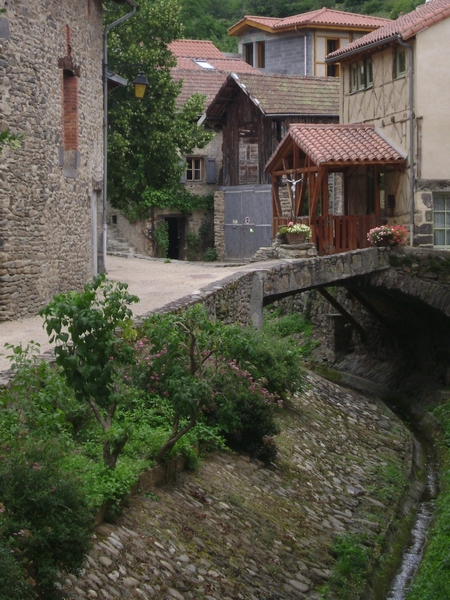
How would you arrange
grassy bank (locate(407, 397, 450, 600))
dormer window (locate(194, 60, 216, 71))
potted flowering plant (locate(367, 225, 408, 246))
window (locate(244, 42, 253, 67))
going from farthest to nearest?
window (locate(244, 42, 253, 67)) < dormer window (locate(194, 60, 216, 71)) < potted flowering plant (locate(367, 225, 408, 246)) < grassy bank (locate(407, 397, 450, 600))

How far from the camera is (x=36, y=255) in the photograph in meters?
14.8

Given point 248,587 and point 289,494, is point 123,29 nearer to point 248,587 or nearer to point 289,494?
point 289,494

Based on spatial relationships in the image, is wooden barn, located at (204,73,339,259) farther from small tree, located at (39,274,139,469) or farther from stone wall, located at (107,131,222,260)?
small tree, located at (39,274,139,469)

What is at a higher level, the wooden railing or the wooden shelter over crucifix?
the wooden shelter over crucifix

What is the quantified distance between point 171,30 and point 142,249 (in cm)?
829

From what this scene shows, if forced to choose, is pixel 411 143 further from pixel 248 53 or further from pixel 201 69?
pixel 248 53

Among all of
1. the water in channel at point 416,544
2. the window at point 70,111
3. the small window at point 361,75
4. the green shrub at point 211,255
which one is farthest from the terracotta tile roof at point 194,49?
Answer: the water in channel at point 416,544

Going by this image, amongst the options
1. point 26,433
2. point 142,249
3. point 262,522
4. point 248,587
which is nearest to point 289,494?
point 262,522

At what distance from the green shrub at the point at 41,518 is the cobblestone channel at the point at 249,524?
0.36 m

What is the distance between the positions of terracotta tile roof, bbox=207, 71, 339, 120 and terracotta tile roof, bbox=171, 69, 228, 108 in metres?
2.43

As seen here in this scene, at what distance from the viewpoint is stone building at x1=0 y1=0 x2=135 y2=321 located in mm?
13797

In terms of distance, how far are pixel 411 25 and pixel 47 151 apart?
967 cm

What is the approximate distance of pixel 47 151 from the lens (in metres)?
15.3

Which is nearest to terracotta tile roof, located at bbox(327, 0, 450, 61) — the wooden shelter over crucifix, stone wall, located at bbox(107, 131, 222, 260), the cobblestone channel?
the wooden shelter over crucifix
